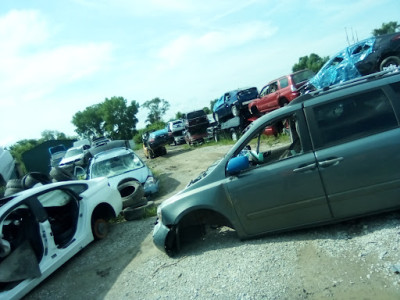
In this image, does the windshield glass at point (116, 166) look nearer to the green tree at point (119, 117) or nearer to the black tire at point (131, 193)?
the black tire at point (131, 193)

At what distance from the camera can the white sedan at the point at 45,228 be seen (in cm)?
495

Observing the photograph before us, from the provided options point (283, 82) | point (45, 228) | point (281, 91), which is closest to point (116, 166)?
point (45, 228)

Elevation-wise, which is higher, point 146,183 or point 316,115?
point 316,115

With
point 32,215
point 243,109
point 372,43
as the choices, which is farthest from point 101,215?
point 243,109

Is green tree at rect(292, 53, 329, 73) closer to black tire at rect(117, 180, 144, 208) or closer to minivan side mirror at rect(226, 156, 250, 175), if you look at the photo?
black tire at rect(117, 180, 144, 208)

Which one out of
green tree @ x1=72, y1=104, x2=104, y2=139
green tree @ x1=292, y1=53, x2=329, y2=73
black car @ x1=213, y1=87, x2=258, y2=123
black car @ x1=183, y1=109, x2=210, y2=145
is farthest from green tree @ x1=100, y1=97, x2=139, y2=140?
black car @ x1=213, y1=87, x2=258, y2=123

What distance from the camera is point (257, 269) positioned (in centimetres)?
413

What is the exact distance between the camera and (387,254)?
12.0 feet

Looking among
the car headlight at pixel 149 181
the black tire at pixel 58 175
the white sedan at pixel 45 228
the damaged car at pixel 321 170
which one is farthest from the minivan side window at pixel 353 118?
the black tire at pixel 58 175

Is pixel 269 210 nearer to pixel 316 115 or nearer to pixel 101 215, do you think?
pixel 316 115

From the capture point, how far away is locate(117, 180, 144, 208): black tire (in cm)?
887

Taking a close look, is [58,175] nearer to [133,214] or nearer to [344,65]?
[133,214]

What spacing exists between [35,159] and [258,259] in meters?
43.6

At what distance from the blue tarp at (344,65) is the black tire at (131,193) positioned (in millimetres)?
7352
